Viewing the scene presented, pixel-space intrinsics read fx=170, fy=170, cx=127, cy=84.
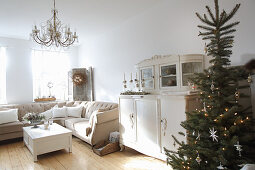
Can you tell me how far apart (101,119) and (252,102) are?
252 centimetres

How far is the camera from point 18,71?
515cm

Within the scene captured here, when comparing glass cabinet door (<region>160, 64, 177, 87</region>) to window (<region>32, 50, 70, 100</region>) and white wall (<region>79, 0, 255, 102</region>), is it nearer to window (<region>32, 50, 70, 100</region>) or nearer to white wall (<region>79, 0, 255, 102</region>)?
white wall (<region>79, 0, 255, 102</region>)

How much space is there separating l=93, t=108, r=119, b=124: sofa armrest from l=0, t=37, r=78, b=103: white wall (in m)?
3.13

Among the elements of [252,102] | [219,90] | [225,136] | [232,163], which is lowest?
[232,163]

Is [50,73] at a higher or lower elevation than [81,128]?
higher

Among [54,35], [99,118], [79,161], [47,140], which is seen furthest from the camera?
[99,118]

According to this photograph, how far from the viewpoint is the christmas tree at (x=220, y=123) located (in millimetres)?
1603

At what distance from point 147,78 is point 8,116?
3.58 metres

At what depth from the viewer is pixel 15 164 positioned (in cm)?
290

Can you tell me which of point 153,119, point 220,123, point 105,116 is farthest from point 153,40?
point 220,123

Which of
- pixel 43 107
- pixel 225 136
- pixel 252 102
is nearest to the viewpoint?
pixel 225 136

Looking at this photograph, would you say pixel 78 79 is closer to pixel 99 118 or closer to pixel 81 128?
pixel 81 128

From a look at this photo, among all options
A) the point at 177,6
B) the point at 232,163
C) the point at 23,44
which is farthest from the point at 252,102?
the point at 23,44

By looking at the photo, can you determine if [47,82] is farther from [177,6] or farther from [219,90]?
[219,90]
